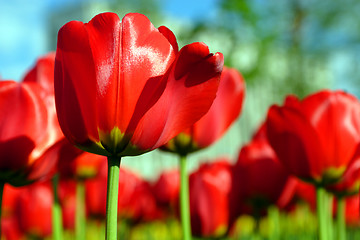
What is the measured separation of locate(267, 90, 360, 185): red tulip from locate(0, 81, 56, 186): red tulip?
0.29 meters

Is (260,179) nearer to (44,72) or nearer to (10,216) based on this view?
(44,72)

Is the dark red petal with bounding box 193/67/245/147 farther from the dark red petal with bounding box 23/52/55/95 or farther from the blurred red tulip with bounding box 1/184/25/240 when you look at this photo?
the blurred red tulip with bounding box 1/184/25/240

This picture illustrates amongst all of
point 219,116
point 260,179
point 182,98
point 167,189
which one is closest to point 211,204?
point 260,179

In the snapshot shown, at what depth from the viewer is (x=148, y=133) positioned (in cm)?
43

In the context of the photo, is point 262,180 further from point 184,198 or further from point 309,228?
point 309,228

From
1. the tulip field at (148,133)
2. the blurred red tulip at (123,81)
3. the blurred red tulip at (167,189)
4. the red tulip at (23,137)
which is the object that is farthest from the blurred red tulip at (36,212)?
the blurred red tulip at (123,81)

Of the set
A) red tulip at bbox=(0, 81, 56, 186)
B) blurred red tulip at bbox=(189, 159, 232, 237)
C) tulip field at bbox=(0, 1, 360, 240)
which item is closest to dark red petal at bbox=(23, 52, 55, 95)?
tulip field at bbox=(0, 1, 360, 240)

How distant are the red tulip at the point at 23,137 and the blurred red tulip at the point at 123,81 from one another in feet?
0.46

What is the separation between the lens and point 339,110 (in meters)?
0.71

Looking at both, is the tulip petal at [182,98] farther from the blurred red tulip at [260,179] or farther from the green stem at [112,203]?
the blurred red tulip at [260,179]

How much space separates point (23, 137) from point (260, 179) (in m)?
0.47

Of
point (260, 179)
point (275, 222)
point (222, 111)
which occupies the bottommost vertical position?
point (275, 222)

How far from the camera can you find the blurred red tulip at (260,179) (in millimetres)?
896

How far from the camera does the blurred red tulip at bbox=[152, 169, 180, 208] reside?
4.18ft
